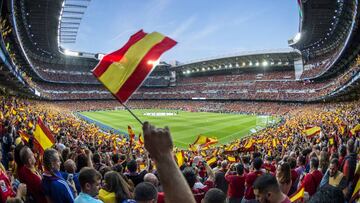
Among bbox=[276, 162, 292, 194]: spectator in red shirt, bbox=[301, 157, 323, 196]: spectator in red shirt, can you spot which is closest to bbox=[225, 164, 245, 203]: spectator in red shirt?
bbox=[301, 157, 323, 196]: spectator in red shirt

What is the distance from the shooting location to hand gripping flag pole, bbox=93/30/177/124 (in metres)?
4.75

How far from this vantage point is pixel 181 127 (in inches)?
1852

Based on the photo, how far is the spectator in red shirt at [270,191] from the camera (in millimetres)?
3354

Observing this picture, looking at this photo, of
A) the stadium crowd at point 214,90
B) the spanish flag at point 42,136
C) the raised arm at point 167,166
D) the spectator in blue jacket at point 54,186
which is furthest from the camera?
the stadium crowd at point 214,90

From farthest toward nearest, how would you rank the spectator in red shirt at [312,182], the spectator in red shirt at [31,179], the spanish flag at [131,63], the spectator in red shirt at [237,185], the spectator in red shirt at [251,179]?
the spectator in red shirt at [237,185] → the spectator in red shirt at [251,179] → the spectator in red shirt at [312,182] → the spectator in red shirt at [31,179] → the spanish flag at [131,63]

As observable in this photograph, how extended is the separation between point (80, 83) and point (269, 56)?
59533 mm

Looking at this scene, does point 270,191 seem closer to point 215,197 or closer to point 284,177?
point 215,197

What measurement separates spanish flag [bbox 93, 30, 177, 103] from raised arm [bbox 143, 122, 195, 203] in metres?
2.51

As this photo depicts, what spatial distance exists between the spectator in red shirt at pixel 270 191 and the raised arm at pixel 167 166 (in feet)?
5.57

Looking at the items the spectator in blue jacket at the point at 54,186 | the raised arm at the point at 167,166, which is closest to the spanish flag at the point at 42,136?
the spectator in blue jacket at the point at 54,186

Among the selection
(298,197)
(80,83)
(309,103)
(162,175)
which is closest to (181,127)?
(309,103)

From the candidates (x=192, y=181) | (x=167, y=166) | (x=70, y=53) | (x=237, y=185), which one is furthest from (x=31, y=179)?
(x=70, y=53)

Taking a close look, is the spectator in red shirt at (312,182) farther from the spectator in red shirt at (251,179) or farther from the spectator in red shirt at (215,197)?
the spectator in red shirt at (215,197)

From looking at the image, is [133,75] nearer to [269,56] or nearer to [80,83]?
[269,56]
